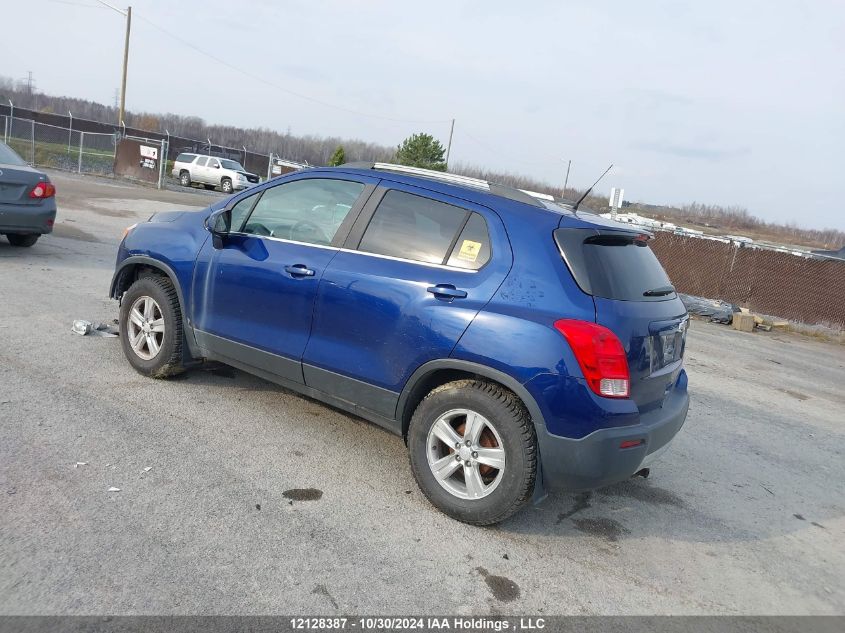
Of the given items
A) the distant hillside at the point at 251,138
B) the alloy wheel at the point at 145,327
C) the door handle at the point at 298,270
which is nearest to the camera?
the door handle at the point at 298,270

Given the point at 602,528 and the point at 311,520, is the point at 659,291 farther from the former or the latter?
the point at 311,520

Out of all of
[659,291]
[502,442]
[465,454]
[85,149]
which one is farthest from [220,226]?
[85,149]

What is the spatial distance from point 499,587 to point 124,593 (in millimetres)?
1630

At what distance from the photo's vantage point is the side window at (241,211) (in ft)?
16.1

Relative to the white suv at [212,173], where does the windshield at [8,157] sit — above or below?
above

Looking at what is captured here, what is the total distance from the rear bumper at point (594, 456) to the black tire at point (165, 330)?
9.47ft

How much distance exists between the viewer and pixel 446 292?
3.75 meters

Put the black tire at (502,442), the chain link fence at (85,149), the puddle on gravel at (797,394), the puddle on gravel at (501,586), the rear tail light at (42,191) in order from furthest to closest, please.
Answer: the chain link fence at (85,149) < the rear tail light at (42,191) < the puddle on gravel at (797,394) < the black tire at (502,442) < the puddle on gravel at (501,586)

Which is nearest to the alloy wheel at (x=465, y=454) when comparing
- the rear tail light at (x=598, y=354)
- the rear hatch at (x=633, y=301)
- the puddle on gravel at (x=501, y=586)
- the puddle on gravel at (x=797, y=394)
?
the puddle on gravel at (x=501, y=586)

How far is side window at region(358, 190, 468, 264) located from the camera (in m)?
3.95

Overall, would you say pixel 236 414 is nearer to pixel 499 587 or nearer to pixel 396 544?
pixel 396 544

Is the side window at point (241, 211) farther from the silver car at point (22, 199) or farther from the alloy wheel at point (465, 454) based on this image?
the silver car at point (22, 199)

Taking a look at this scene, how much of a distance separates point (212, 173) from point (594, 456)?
106 feet

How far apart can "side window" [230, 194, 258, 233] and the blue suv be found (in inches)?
2.2
